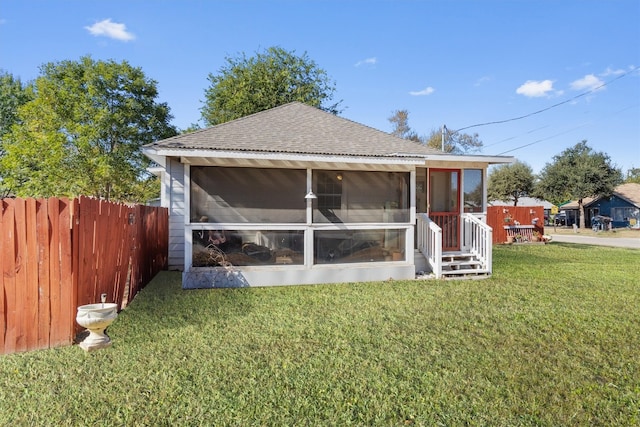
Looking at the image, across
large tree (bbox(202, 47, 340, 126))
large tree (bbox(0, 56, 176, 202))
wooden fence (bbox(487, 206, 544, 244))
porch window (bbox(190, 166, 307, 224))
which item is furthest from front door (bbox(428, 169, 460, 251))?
large tree (bbox(0, 56, 176, 202))

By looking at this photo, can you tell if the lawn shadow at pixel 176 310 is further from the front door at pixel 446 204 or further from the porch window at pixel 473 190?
the porch window at pixel 473 190

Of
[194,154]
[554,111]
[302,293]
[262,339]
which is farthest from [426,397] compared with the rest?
[554,111]

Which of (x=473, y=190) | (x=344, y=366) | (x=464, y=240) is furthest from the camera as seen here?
(x=473, y=190)

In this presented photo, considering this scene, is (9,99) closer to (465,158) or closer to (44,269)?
(44,269)

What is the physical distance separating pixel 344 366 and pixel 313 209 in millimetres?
4284

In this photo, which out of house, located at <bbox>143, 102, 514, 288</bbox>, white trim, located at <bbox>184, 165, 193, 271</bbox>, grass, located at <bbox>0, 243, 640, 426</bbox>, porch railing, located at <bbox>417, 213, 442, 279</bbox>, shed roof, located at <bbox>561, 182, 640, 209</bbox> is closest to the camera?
grass, located at <bbox>0, 243, 640, 426</bbox>

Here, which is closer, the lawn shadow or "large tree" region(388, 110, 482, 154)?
the lawn shadow

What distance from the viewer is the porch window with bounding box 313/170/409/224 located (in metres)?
7.33

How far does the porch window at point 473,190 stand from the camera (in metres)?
8.76

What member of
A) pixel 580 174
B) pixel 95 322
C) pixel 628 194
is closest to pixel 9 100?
pixel 95 322

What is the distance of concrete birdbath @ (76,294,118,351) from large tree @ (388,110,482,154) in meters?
33.1

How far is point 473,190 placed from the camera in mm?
8828

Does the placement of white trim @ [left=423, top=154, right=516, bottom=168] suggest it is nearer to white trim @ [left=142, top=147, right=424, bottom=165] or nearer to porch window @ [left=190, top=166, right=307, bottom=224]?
white trim @ [left=142, top=147, right=424, bottom=165]

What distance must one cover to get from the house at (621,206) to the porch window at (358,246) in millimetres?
35096
